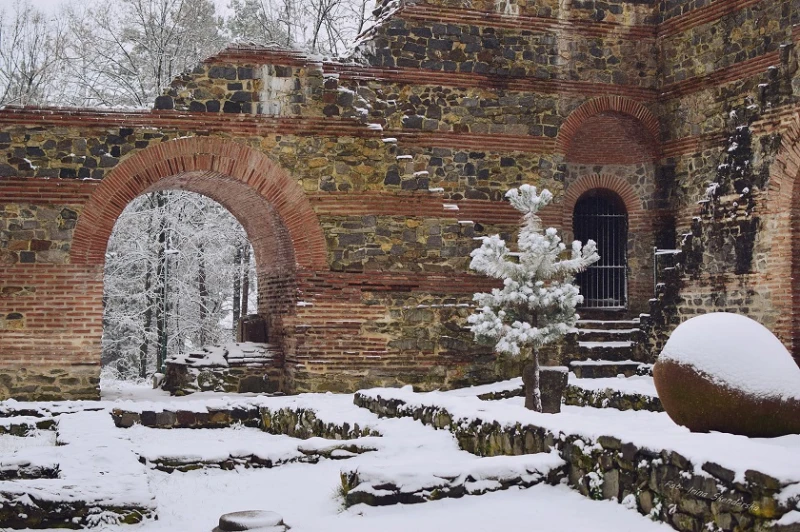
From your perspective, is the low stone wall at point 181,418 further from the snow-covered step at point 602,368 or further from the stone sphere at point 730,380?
the stone sphere at point 730,380

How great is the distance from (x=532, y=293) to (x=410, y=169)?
133 inches

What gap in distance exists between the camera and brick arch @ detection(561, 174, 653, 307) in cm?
1697

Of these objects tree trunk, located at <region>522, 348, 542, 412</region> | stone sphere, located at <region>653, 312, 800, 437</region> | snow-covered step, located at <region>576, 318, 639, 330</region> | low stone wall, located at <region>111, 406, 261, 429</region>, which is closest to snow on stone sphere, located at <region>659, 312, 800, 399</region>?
stone sphere, located at <region>653, 312, 800, 437</region>

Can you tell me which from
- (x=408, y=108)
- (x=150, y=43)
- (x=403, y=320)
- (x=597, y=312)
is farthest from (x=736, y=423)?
(x=150, y=43)

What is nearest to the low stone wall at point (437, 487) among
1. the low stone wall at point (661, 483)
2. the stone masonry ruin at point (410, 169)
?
the low stone wall at point (661, 483)

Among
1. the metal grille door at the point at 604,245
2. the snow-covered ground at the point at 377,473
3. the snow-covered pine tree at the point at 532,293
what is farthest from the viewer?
the metal grille door at the point at 604,245

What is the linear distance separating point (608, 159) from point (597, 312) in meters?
2.65

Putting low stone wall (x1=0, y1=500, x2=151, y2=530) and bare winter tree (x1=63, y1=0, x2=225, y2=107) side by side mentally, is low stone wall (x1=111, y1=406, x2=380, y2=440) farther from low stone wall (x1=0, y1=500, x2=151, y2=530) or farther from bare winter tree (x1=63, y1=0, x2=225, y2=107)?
bare winter tree (x1=63, y1=0, x2=225, y2=107)

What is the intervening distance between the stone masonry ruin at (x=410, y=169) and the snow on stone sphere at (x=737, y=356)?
25.5ft

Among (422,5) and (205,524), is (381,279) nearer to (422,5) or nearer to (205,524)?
(422,5)

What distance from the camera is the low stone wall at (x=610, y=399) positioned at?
42.4ft

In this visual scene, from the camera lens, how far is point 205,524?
6809 mm

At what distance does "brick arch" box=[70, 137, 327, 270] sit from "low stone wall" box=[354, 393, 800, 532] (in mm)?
6445

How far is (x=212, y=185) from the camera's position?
1531cm
